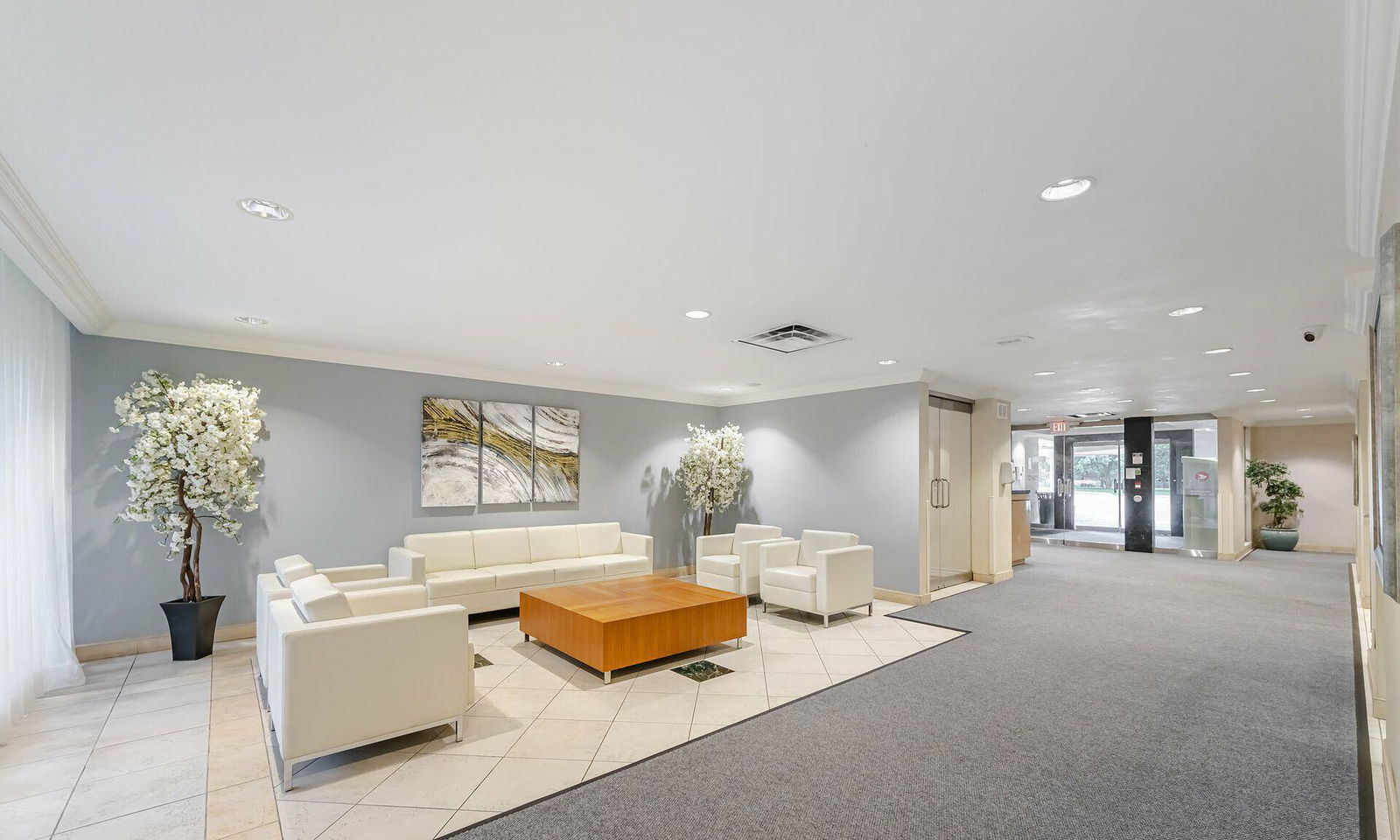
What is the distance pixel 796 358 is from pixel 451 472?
12.5 ft

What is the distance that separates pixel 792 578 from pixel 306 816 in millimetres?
4361

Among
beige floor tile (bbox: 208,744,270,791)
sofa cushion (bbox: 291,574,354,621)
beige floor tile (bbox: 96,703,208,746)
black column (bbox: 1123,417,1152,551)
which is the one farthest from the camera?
black column (bbox: 1123,417,1152,551)

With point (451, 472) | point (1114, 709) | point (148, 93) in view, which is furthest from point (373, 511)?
point (1114, 709)

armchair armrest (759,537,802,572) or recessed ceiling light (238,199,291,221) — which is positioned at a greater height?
recessed ceiling light (238,199,291,221)

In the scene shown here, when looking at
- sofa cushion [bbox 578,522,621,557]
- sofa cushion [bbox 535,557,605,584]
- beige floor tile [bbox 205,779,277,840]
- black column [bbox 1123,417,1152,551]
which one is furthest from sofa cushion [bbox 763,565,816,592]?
black column [bbox 1123,417,1152,551]

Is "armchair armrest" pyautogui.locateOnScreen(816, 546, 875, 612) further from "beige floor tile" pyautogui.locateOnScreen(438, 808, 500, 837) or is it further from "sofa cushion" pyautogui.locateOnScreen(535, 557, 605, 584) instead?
"beige floor tile" pyautogui.locateOnScreen(438, 808, 500, 837)

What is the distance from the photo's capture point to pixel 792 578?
624 cm

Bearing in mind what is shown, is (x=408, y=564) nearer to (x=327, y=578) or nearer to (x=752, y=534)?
(x=327, y=578)

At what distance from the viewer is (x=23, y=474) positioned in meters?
3.89

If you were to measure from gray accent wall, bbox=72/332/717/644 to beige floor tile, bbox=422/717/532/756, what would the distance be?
3.19 meters

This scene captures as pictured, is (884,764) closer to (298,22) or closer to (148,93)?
(298,22)

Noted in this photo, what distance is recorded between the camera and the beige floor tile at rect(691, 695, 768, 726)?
3756 millimetres

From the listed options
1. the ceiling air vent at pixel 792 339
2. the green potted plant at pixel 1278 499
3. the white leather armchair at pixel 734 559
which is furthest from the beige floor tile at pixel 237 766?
the green potted plant at pixel 1278 499

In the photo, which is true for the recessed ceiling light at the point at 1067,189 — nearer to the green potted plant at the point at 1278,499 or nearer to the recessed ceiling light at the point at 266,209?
the recessed ceiling light at the point at 266,209
